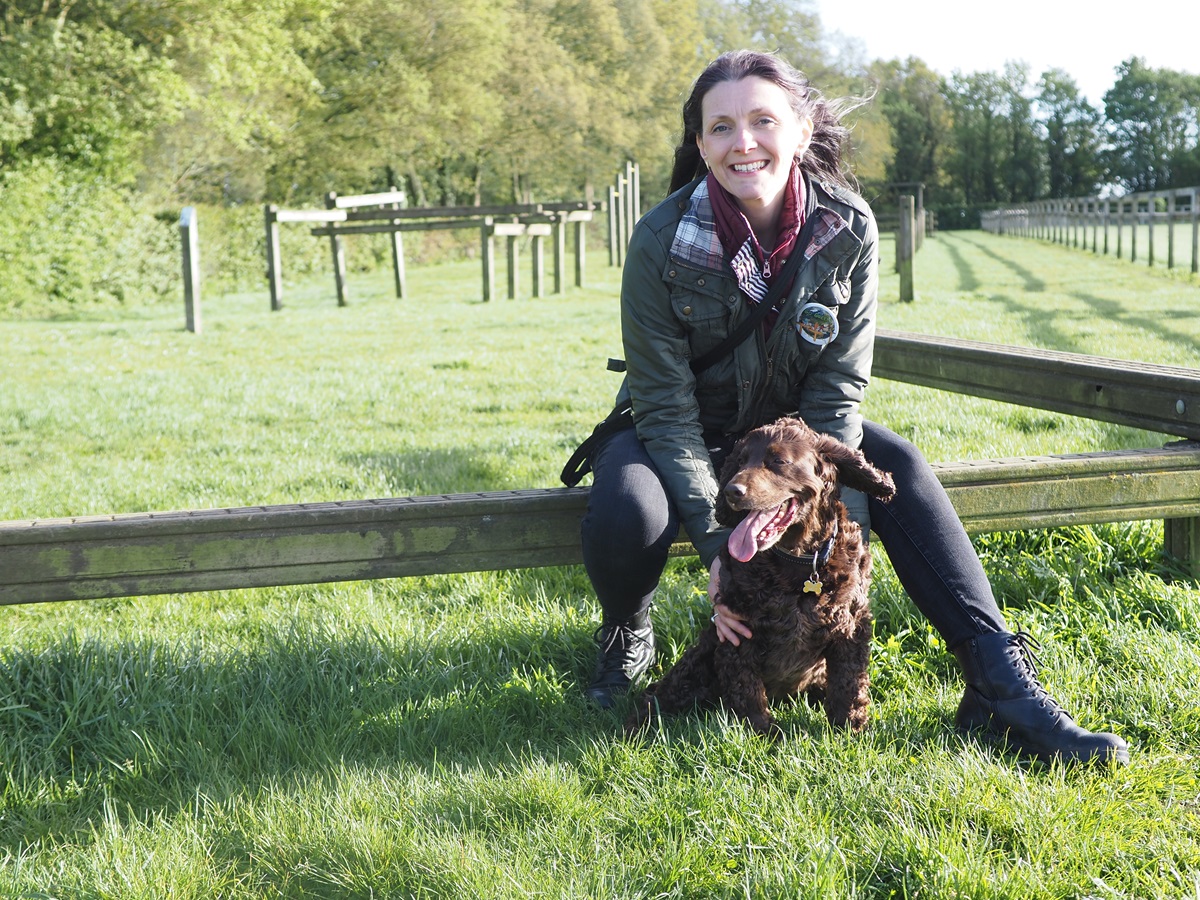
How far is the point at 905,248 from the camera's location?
16375 millimetres

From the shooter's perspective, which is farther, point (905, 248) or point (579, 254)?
point (579, 254)

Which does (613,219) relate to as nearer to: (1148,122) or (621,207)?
(621,207)

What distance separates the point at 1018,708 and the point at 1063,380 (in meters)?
1.71

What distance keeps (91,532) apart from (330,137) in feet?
103

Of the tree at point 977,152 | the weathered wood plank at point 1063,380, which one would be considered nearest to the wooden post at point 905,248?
the weathered wood plank at point 1063,380

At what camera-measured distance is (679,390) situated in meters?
3.34

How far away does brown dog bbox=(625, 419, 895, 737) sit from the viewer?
2.81 m

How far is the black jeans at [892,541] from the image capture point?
3.11 m

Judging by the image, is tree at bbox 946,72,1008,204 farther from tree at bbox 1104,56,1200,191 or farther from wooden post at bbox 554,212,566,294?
wooden post at bbox 554,212,566,294

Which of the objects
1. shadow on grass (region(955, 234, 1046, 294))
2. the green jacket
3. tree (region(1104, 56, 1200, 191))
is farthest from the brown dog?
tree (region(1104, 56, 1200, 191))

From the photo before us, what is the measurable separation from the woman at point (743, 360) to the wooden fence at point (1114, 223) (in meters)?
19.7

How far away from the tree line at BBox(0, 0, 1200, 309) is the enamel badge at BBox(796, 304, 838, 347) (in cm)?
98

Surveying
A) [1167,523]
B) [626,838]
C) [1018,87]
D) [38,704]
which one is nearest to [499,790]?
[626,838]

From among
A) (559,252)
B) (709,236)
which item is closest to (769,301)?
(709,236)
